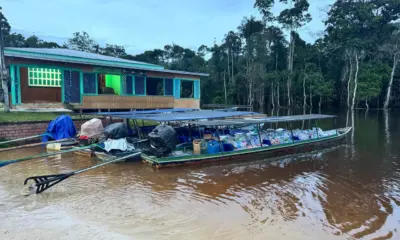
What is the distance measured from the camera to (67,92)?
51.9 ft

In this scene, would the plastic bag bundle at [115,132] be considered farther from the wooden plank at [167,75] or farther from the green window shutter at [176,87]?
the green window shutter at [176,87]

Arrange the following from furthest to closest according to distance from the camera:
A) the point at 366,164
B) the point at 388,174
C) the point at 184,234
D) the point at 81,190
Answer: the point at 366,164 < the point at 388,174 < the point at 81,190 < the point at 184,234

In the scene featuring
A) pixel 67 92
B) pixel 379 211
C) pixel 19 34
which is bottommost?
pixel 379 211

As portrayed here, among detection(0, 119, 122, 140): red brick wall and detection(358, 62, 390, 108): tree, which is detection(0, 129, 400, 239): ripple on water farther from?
detection(358, 62, 390, 108): tree

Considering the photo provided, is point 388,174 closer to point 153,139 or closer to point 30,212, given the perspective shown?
point 153,139

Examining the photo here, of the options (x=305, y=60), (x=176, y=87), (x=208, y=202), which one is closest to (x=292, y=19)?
(x=305, y=60)

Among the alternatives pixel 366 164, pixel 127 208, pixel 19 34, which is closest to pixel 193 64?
pixel 19 34

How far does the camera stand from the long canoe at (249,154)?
9.39m

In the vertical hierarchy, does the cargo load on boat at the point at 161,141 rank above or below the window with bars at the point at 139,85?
below

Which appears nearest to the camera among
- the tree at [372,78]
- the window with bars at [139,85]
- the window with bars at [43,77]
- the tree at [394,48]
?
the window with bars at [43,77]

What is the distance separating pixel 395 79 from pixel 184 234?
43.9 metres

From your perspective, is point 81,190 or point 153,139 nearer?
point 81,190

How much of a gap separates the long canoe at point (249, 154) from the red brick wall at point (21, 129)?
5131mm

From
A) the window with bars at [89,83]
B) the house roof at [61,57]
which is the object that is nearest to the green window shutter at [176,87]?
the house roof at [61,57]
